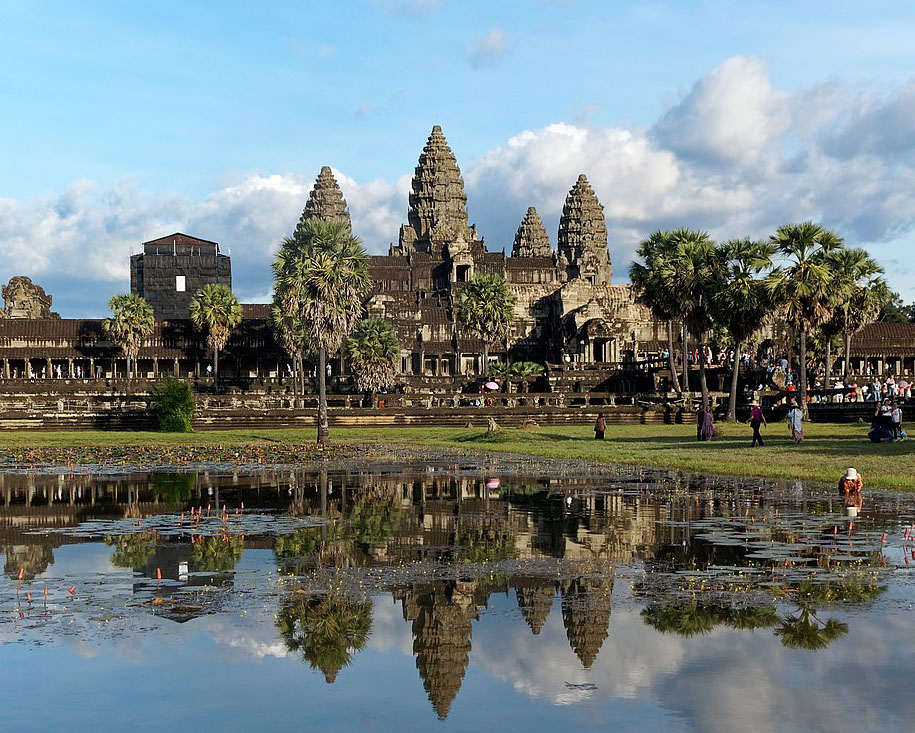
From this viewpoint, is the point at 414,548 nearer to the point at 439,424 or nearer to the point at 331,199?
the point at 439,424

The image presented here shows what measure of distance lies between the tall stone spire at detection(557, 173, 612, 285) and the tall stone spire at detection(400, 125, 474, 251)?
549 inches

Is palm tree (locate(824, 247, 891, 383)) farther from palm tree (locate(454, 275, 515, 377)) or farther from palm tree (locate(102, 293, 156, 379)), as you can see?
palm tree (locate(102, 293, 156, 379))

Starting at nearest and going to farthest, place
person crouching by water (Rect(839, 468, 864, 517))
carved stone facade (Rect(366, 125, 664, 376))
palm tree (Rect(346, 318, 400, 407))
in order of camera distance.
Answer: person crouching by water (Rect(839, 468, 864, 517)) → palm tree (Rect(346, 318, 400, 407)) → carved stone facade (Rect(366, 125, 664, 376))

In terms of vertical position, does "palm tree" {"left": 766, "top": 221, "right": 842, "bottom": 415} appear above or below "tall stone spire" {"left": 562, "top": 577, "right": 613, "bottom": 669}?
above

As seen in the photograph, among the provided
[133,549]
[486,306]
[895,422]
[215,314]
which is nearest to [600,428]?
[895,422]

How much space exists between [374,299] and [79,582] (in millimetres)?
112921

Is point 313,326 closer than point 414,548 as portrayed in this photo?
No

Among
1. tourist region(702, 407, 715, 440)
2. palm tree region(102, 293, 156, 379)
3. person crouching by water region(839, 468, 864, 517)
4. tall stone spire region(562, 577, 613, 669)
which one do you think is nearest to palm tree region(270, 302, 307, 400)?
palm tree region(102, 293, 156, 379)

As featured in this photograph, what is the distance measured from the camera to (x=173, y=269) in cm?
15562

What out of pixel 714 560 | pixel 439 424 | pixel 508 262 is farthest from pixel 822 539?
pixel 508 262

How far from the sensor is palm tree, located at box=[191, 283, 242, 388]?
104 m

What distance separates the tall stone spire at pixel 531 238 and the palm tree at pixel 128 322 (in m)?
74.2

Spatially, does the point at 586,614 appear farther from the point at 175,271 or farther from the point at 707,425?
the point at 175,271

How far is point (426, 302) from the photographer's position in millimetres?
129000
